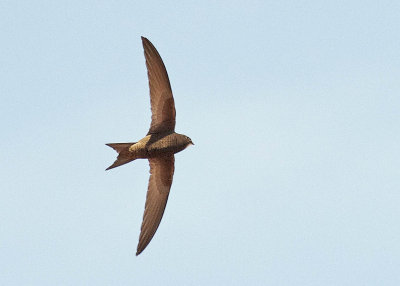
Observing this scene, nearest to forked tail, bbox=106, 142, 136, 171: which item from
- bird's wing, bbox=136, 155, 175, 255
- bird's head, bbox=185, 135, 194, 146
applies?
bird's wing, bbox=136, 155, 175, 255

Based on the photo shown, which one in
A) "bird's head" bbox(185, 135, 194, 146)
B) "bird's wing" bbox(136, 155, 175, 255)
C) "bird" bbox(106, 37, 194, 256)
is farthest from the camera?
"bird's wing" bbox(136, 155, 175, 255)

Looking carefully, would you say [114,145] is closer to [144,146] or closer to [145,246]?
[144,146]

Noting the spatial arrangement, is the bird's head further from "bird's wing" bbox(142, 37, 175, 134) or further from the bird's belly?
"bird's wing" bbox(142, 37, 175, 134)

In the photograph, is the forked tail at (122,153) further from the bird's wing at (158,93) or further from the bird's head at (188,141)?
the bird's head at (188,141)

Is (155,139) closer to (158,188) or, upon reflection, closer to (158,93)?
(158,93)

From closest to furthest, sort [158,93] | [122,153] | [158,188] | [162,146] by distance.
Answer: [122,153], [158,93], [162,146], [158,188]

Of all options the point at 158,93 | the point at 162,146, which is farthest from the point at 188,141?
the point at 158,93

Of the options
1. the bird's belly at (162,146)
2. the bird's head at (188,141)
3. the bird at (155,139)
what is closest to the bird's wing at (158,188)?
the bird at (155,139)

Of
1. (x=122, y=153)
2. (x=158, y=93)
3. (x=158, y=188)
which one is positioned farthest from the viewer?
(x=158, y=188)

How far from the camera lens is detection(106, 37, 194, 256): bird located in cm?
2356

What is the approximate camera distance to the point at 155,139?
78.8 ft

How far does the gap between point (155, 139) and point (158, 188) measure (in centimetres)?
155

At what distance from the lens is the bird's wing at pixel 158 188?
79.9ft

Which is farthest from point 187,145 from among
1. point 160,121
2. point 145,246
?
point 145,246
